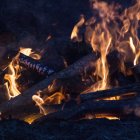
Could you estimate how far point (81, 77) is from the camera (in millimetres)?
5090

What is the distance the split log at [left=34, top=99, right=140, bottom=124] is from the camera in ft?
13.4

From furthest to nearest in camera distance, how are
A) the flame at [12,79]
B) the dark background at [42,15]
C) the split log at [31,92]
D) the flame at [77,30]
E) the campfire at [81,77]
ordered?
1. the dark background at [42,15]
2. the flame at [77,30]
3. the flame at [12,79]
4. the split log at [31,92]
5. the campfire at [81,77]

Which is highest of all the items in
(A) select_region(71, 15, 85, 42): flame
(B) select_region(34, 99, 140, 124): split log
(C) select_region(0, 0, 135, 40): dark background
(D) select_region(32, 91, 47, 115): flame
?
(C) select_region(0, 0, 135, 40): dark background

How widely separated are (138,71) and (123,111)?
0.95 meters

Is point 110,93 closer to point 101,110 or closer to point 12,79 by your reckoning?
point 101,110

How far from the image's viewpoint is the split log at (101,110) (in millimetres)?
4070

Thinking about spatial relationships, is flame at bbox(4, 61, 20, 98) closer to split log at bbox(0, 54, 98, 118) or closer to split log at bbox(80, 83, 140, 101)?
split log at bbox(0, 54, 98, 118)

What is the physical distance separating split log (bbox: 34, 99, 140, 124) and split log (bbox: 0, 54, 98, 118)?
62 centimetres

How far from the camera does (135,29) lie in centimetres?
624

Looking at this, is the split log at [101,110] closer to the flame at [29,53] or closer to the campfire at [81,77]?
the campfire at [81,77]

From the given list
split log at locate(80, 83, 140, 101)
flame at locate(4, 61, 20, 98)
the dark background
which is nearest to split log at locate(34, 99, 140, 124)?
split log at locate(80, 83, 140, 101)

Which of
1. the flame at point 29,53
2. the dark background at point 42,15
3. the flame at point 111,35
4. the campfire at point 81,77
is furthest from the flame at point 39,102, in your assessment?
the dark background at point 42,15

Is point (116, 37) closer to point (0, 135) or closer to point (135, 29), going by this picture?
point (135, 29)

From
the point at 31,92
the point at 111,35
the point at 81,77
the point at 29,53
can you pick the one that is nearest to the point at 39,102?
the point at 31,92
